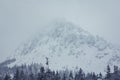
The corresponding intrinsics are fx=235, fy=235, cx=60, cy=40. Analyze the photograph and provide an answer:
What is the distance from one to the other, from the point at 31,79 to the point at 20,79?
48.7 feet

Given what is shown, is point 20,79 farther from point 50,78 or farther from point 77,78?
point 77,78

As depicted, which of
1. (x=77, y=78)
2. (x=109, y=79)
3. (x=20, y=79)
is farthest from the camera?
(x=77, y=78)

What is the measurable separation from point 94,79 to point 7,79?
42138 mm

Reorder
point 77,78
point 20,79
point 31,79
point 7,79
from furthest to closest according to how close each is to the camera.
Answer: point 77,78
point 31,79
point 20,79
point 7,79

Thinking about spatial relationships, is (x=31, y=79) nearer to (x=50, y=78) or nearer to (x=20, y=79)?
(x=20, y=79)

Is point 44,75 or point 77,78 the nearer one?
point 44,75

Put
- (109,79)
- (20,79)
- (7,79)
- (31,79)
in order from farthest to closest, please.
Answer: (31,79) → (20,79) → (7,79) → (109,79)

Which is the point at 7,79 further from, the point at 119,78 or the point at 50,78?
the point at 119,78

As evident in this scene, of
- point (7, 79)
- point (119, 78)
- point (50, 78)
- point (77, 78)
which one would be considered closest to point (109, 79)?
point (119, 78)

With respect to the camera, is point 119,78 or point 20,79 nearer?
point 119,78

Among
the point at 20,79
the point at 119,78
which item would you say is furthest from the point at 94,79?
the point at 20,79

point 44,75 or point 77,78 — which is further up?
point 44,75

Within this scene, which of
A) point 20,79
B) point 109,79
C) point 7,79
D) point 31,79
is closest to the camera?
point 109,79

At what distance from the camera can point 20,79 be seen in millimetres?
109188
